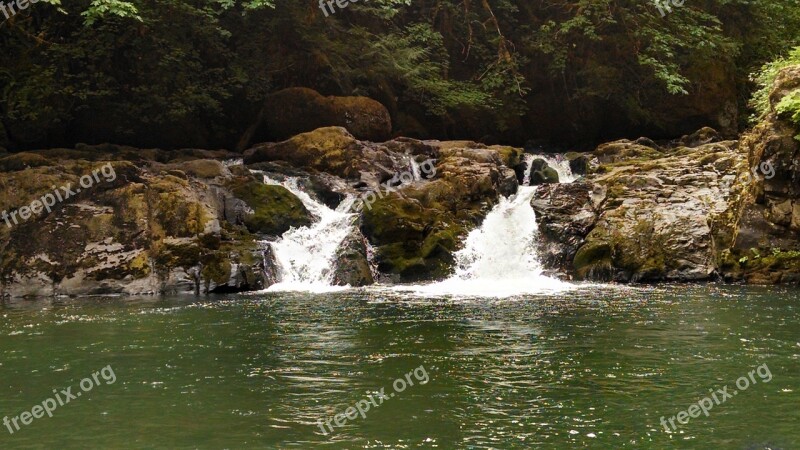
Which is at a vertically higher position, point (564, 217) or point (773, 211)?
point (773, 211)

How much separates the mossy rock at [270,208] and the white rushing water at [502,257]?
3.76 m

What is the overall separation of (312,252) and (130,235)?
4.07 metres

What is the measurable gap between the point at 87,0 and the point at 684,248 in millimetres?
16877

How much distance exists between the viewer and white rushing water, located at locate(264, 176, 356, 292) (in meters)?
18.3

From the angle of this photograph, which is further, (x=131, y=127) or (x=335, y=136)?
(x=131, y=127)

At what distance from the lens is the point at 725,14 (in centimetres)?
3045

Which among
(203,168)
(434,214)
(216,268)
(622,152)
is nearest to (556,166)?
(622,152)

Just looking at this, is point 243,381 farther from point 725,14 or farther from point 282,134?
point 725,14

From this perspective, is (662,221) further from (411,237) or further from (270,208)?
(270,208)

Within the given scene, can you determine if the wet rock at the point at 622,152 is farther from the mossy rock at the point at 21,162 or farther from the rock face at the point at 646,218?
the mossy rock at the point at 21,162

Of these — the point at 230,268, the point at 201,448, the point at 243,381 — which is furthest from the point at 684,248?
the point at 201,448

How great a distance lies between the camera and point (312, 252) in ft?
62.2

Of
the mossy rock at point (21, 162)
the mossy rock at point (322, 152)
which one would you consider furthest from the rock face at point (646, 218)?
the mossy rock at point (21, 162)

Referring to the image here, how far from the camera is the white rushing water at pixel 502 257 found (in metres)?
17.2
